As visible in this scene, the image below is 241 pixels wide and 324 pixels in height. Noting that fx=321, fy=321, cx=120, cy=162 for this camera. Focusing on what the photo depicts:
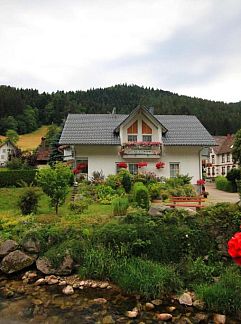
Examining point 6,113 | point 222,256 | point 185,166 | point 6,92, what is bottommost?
point 222,256

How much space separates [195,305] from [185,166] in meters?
18.8

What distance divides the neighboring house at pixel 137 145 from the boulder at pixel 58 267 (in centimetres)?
1513

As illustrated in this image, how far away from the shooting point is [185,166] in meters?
26.0

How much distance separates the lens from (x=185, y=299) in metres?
7.86

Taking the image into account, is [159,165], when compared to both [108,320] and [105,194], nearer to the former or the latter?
[105,194]

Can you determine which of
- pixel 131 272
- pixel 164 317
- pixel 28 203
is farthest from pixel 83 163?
pixel 164 317

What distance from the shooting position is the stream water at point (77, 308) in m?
7.12

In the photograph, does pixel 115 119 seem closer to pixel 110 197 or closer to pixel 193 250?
pixel 110 197

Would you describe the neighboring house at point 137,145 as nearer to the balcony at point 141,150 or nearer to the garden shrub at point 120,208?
the balcony at point 141,150

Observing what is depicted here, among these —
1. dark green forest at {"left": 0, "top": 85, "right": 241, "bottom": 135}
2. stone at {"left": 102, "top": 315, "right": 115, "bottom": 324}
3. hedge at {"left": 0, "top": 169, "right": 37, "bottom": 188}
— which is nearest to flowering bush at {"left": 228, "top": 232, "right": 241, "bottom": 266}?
stone at {"left": 102, "top": 315, "right": 115, "bottom": 324}

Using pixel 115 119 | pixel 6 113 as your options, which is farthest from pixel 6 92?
pixel 115 119

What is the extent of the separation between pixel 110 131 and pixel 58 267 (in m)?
17.9

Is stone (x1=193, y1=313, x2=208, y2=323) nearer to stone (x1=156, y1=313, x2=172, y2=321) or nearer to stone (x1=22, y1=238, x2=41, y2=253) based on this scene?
stone (x1=156, y1=313, x2=172, y2=321)

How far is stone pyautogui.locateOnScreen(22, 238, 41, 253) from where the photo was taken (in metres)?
10.3
